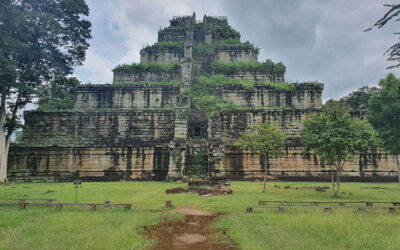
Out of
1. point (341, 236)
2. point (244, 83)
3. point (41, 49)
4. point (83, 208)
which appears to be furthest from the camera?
point (244, 83)

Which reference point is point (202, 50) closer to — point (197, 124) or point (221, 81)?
point (221, 81)

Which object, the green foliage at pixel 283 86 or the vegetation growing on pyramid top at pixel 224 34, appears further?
the vegetation growing on pyramid top at pixel 224 34

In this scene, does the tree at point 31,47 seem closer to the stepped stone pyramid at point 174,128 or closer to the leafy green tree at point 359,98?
the stepped stone pyramid at point 174,128

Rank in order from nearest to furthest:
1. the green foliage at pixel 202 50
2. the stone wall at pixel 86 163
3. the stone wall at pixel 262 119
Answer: the stone wall at pixel 86 163
the stone wall at pixel 262 119
the green foliage at pixel 202 50

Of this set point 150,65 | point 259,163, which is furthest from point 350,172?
point 150,65

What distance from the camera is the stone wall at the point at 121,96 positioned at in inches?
1157

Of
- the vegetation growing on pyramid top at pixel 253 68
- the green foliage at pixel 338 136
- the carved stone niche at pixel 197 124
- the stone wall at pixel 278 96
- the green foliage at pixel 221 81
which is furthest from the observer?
the vegetation growing on pyramid top at pixel 253 68

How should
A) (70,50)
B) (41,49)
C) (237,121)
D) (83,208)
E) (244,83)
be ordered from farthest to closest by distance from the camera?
1. (244,83)
2. (237,121)
3. (70,50)
4. (41,49)
5. (83,208)

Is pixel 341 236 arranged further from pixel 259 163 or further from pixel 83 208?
pixel 259 163

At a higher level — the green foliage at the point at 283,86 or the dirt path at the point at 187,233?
the green foliage at the point at 283,86

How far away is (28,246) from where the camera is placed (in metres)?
5.54

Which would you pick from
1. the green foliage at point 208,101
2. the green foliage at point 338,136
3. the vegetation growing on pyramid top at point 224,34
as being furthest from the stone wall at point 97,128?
the vegetation growing on pyramid top at point 224,34

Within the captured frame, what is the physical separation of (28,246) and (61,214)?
3195 mm

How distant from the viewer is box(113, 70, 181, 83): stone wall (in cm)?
3256
